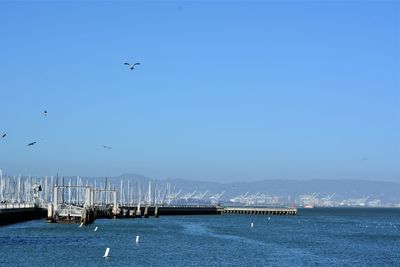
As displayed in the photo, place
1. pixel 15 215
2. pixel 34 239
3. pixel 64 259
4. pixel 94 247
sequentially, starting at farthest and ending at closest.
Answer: pixel 15 215 → pixel 34 239 → pixel 94 247 → pixel 64 259

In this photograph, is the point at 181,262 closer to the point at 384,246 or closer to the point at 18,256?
the point at 18,256

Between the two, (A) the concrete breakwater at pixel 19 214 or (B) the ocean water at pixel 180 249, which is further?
(A) the concrete breakwater at pixel 19 214

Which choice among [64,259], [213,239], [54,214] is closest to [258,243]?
[213,239]

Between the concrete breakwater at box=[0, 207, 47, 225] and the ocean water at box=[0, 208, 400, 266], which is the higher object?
the concrete breakwater at box=[0, 207, 47, 225]

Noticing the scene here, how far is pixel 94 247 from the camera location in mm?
76125

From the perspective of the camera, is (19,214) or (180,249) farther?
(19,214)

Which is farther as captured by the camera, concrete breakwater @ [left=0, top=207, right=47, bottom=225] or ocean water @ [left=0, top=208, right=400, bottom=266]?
concrete breakwater @ [left=0, top=207, right=47, bottom=225]

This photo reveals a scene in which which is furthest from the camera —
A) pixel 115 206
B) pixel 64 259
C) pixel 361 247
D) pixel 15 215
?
pixel 115 206

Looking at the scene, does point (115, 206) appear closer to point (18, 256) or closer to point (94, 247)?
point (94, 247)

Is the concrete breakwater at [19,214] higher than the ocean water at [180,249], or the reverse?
the concrete breakwater at [19,214]

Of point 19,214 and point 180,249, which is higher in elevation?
point 19,214

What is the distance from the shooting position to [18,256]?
65.0m

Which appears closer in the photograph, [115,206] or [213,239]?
[213,239]

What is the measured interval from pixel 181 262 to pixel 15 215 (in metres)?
60.1
